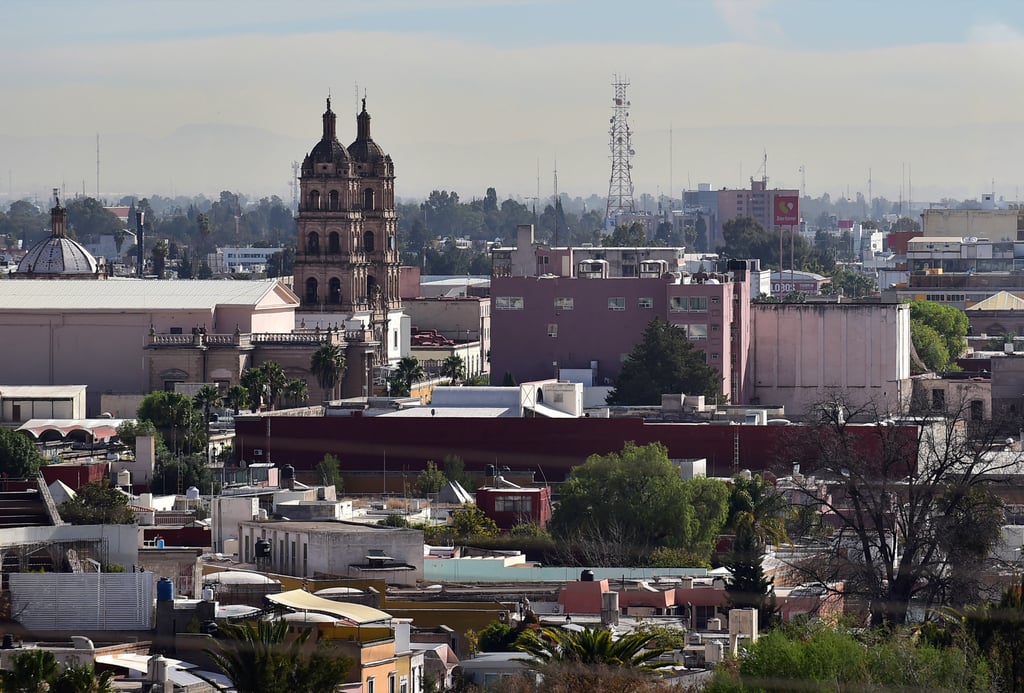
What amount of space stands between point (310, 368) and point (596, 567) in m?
44.2

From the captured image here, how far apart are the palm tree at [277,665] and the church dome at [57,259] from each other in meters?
81.7

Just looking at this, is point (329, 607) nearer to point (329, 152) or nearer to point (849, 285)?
point (329, 152)

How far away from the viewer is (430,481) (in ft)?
211

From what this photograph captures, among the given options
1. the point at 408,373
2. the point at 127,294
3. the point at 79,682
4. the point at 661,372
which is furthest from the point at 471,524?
the point at 127,294

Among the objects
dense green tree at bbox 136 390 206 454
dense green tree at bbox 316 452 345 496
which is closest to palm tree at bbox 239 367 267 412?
dense green tree at bbox 136 390 206 454

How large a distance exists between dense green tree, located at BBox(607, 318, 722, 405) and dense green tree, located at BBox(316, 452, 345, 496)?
16.5m

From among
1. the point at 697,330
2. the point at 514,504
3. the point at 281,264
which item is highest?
the point at 281,264

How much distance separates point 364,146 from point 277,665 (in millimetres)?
79852

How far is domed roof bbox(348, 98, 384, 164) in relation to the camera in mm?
107750

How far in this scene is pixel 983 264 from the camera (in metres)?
156

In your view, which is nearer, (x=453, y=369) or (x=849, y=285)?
(x=453, y=369)

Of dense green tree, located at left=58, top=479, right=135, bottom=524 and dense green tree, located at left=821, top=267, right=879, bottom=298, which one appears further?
dense green tree, located at left=821, top=267, right=879, bottom=298

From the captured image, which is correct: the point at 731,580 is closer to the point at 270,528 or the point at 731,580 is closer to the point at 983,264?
the point at 270,528

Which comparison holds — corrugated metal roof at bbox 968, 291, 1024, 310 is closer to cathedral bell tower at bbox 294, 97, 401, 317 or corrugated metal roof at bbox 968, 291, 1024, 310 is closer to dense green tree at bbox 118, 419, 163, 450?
cathedral bell tower at bbox 294, 97, 401, 317
